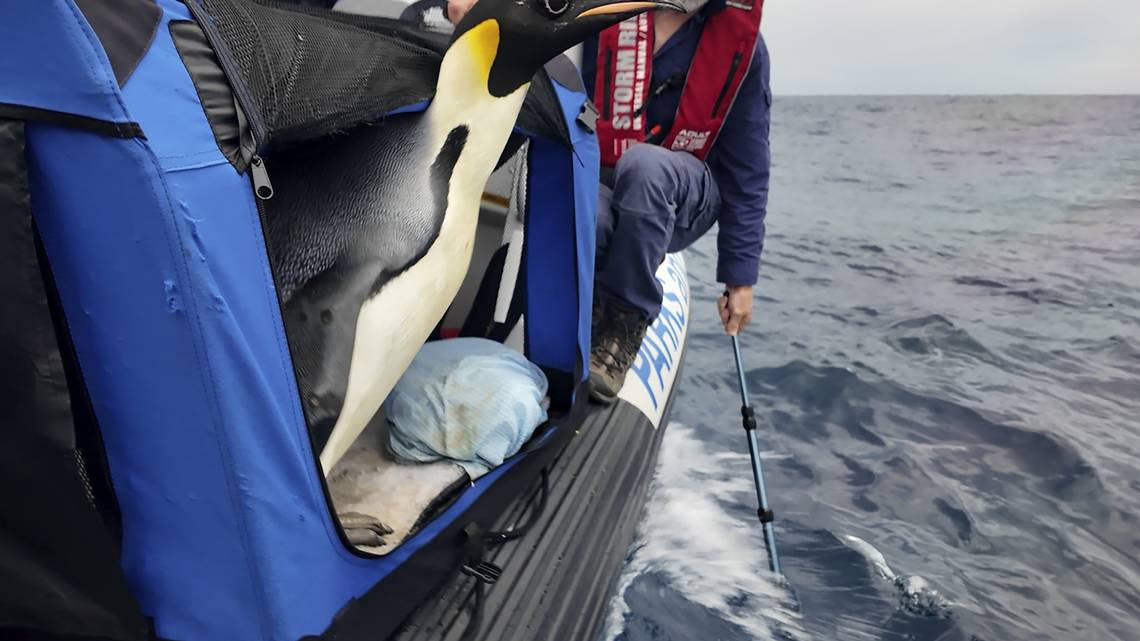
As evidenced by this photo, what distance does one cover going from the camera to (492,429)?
1450 mm

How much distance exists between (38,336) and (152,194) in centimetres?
23

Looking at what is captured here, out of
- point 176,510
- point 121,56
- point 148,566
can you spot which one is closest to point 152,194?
point 121,56

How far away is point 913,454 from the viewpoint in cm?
319

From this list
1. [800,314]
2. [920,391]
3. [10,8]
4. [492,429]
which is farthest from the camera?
[800,314]

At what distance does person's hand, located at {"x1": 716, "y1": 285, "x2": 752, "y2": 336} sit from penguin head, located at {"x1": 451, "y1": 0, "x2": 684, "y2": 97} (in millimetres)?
1388

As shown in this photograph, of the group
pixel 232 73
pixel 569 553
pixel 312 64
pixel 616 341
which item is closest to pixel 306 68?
pixel 312 64

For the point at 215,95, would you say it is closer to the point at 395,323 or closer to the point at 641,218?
the point at 395,323

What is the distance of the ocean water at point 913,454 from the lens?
2.16 m

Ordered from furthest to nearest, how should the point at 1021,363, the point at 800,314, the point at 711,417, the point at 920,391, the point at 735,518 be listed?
1. the point at 800,314
2. the point at 1021,363
3. the point at 920,391
4. the point at 711,417
5. the point at 735,518

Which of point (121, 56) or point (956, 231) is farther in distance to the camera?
point (956, 231)

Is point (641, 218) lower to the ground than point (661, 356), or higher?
higher

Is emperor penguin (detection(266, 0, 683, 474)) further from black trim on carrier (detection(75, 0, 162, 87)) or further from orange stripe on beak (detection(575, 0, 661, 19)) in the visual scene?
black trim on carrier (detection(75, 0, 162, 87))

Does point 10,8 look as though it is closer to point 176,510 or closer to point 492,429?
point 176,510

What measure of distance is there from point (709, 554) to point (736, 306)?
0.86 metres
